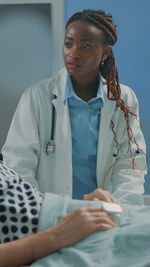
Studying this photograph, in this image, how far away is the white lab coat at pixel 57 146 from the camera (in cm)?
171

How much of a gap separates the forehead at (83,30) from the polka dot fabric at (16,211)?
89 cm

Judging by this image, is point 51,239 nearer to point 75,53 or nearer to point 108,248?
point 108,248

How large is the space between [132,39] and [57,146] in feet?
3.74

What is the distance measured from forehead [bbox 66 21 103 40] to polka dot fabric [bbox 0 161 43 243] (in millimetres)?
891

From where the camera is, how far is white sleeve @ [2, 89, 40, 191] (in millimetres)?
1696

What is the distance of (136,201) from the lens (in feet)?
5.49

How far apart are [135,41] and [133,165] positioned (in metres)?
1.13

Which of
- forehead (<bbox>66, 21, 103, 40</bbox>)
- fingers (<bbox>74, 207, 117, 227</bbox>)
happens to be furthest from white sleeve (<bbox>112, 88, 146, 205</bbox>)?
fingers (<bbox>74, 207, 117, 227</bbox>)

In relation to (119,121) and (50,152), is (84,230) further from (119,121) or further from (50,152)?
(119,121)

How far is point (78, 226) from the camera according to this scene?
982mm

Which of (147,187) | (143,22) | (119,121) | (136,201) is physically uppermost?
(143,22)

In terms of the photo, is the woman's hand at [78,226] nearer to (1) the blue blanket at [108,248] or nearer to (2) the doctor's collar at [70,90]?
(1) the blue blanket at [108,248]

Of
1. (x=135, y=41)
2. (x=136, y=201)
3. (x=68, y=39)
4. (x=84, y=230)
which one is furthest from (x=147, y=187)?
(x=84, y=230)

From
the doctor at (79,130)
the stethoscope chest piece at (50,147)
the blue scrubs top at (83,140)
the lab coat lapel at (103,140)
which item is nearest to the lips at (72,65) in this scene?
the doctor at (79,130)
